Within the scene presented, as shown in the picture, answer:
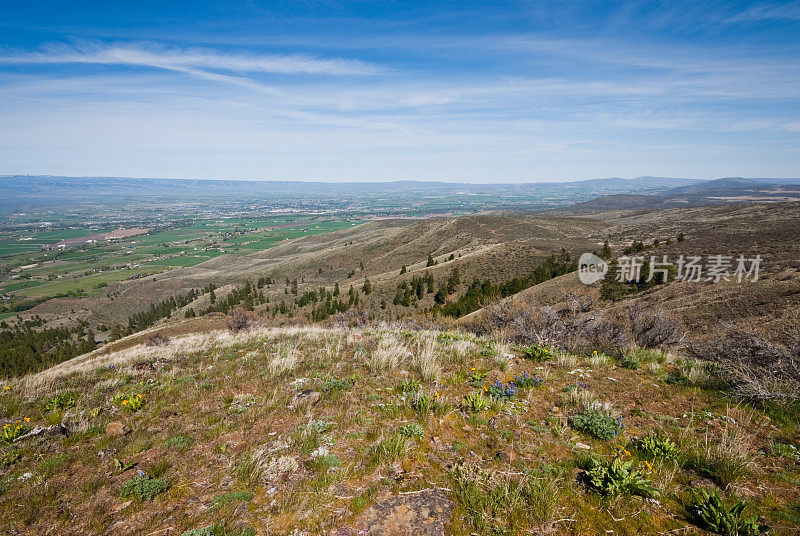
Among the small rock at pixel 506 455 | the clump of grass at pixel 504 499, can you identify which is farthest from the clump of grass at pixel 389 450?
the small rock at pixel 506 455

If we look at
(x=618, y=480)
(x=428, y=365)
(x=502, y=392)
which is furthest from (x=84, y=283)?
(x=618, y=480)

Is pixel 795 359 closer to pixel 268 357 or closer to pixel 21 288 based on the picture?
pixel 268 357

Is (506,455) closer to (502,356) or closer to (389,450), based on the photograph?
(389,450)

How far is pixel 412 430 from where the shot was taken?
5.52m

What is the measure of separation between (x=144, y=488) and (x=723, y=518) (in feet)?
22.4

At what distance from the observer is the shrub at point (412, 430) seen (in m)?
5.48

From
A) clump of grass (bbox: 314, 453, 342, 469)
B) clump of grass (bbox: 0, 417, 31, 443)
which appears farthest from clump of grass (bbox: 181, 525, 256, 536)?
clump of grass (bbox: 0, 417, 31, 443)

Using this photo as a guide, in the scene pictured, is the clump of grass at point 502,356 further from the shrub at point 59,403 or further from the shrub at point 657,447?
the shrub at point 59,403

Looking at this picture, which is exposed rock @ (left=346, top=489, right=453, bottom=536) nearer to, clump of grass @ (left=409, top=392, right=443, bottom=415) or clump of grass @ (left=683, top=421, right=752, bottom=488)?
clump of grass @ (left=409, top=392, right=443, bottom=415)

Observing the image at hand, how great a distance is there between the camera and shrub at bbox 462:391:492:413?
6238 millimetres

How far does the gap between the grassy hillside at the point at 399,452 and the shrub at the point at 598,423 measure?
0.09ft

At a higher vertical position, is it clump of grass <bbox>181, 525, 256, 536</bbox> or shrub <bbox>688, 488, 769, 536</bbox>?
shrub <bbox>688, 488, 769, 536</bbox>

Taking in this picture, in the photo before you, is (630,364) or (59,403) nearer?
(59,403)

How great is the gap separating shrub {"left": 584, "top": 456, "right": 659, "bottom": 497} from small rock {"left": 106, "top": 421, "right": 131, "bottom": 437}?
7528mm
